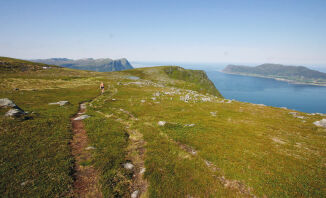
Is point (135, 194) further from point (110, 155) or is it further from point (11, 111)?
point (11, 111)

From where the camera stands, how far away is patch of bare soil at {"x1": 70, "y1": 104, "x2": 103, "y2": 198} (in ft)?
29.5

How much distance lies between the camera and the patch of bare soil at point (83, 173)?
8.98 meters

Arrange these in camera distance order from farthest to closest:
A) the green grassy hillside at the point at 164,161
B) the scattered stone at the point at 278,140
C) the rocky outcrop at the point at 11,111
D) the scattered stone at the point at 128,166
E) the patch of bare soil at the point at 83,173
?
the scattered stone at the point at 278,140
the rocky outcrop at the point at 11,111
the scattered stone at the point at 128,166
the green grassy hillside at the point at 164,161
the patch of bare soil at the point at 83,173

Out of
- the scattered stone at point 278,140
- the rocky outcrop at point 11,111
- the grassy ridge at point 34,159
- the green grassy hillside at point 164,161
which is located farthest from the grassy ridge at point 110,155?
the scattered stone at point 278,140

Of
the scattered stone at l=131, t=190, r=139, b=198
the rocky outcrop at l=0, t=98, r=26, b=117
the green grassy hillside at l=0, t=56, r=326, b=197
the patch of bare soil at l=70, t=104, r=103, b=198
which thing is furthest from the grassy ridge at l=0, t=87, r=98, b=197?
the scattered stone at l=131, t=190, r=139, b=198

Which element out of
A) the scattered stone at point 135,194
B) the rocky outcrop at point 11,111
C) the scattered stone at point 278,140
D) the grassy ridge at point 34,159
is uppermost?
the rocky outcrop at point 11,111

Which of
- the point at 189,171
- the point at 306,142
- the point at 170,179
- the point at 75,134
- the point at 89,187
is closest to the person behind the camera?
the point at 89,187

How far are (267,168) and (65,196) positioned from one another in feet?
A: 55.6

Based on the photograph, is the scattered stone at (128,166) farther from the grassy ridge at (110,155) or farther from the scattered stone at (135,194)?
the scattered stone at (135,194)

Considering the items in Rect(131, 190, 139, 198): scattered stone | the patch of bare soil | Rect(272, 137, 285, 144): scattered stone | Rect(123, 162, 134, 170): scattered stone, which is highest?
the patch of bare soil

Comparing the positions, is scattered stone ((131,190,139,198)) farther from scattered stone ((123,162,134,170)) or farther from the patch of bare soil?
scattered stone ((123,162,134,170))

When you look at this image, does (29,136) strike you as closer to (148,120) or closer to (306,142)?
(148,120)

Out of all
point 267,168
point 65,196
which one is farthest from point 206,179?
point 65,196

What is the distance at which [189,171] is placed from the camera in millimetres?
11789
